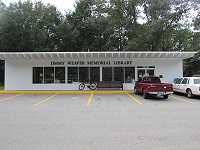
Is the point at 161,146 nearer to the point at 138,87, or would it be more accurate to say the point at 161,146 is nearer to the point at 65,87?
the point at 138,87

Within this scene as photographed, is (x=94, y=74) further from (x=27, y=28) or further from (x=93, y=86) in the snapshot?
(x=27, y=28)

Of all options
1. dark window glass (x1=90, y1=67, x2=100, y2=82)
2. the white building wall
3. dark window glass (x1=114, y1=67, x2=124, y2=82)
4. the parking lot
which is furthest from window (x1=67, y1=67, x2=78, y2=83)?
the parking lot

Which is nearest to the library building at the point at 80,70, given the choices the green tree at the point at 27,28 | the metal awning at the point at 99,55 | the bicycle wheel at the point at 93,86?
the metal awning at the point at 99,55

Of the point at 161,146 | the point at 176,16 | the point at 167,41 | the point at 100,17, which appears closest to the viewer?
the point at 161,146

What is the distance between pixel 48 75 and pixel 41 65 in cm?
124

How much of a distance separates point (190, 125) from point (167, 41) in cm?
2940

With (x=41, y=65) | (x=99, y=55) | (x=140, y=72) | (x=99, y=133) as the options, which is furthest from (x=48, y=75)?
(x=99, y=133)

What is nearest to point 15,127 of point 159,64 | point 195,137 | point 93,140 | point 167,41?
point 93,140

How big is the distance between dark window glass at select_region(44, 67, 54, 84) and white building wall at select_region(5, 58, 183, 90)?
43 centimetres

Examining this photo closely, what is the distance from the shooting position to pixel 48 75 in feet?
68.8

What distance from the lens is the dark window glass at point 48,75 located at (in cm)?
2092

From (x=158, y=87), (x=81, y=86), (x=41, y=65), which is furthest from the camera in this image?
(x=41, y=65)

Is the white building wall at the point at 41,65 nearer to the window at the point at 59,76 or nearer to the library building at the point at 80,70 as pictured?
the library building at the point at 80,70

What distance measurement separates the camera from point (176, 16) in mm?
29156
